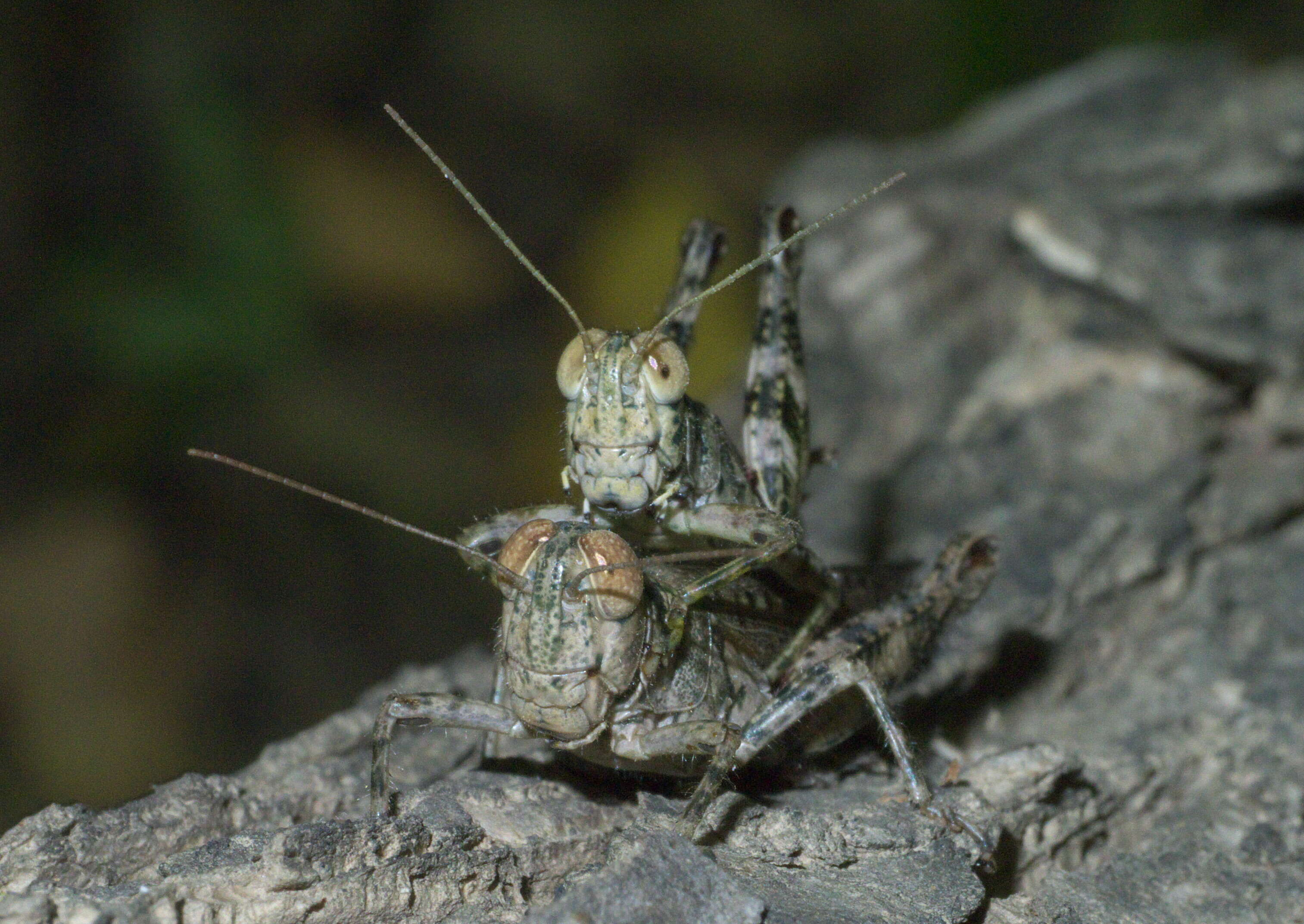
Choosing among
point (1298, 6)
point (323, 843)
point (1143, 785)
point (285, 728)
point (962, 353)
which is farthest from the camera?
point (1298, 6)

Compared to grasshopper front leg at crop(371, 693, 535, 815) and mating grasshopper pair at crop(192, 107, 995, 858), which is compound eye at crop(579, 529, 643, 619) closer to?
mating grasshopper pair at crop(192, 107, 995, 858)

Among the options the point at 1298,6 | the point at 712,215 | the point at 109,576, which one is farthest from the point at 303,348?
the point at 1298,6

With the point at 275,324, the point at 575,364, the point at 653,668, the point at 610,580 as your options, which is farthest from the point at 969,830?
the point at 275,324

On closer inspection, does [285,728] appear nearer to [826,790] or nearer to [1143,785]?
[826,790]

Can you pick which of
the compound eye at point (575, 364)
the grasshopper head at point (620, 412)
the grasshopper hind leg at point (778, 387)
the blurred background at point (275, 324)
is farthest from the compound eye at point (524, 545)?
the blurred background at point (275, 324)

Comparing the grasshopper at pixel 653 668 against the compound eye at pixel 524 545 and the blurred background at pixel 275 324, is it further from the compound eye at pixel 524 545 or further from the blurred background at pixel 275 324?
the blurred background at pixel 275 324

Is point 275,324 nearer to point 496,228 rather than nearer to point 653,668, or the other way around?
point 496,228
